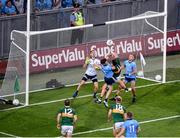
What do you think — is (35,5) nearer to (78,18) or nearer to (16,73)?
(78,18)

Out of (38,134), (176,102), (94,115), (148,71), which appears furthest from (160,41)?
(38,134)

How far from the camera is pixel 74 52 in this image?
129 feet

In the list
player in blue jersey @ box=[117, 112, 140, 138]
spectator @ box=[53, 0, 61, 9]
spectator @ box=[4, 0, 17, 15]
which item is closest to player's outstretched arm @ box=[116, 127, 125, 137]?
player in blue jersey @ box=[117, 112, 140, 138]

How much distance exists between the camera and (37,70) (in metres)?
38.5

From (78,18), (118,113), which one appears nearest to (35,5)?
(78,18)

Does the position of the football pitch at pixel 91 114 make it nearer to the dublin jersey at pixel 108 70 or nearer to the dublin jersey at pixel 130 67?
the dublin jersey at pixel 130 67

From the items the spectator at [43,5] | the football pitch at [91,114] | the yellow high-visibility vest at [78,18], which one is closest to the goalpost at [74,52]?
the football pitch at [91,114]

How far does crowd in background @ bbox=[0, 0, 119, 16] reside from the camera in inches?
1606

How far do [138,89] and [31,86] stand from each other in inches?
186

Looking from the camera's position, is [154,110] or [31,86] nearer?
[154,110]

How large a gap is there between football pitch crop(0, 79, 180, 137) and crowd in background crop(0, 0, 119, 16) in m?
4.76

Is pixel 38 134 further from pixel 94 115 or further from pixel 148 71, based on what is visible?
pixel 148 71

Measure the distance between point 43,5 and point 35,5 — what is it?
1.57 ft

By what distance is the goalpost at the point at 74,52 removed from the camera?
119ft
